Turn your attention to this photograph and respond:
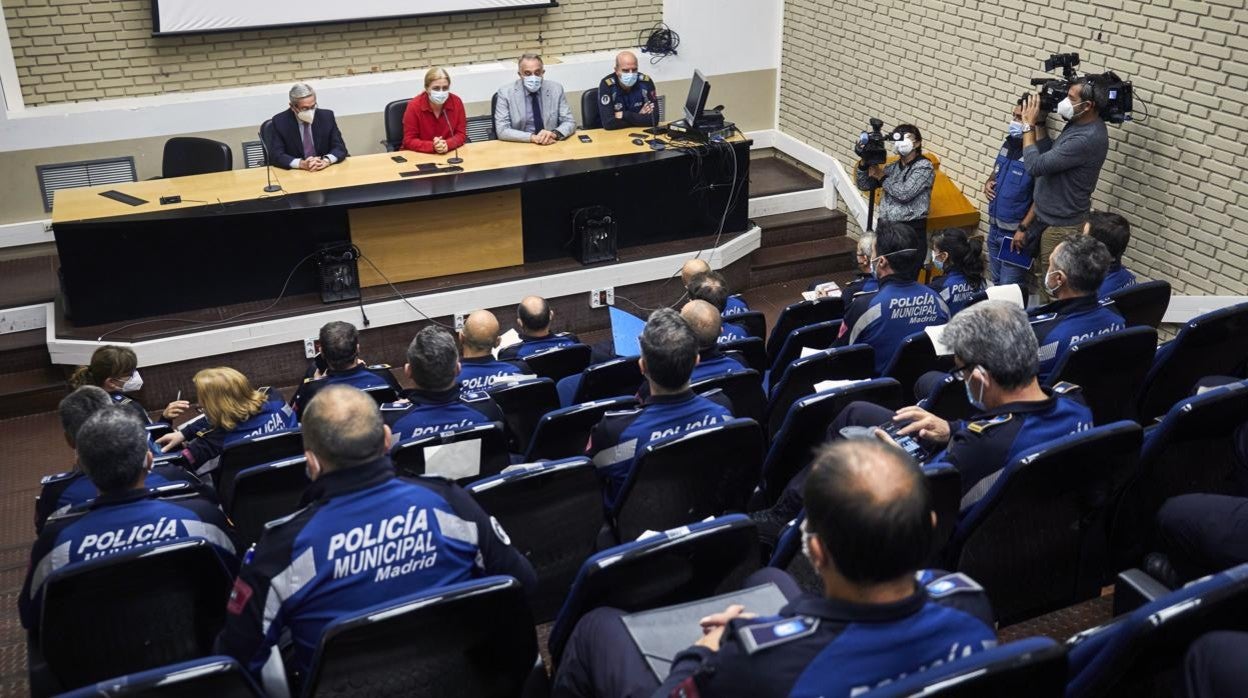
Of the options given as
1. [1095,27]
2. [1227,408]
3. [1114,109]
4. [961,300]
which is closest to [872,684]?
[1227,408]

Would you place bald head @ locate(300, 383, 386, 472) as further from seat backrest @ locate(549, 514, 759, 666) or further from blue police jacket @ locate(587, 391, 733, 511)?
blue police jacket @ locate(587, 391, 733, 511)

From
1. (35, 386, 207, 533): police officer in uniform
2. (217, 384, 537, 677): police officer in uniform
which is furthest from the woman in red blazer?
(217, 384, 537, 677): police officer in uniform

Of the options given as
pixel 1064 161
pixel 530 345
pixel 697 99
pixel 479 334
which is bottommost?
pixel 530 345

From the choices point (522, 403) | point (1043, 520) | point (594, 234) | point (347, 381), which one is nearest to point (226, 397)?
point (347, 381)

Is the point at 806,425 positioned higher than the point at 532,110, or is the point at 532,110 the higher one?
the point at 532,110

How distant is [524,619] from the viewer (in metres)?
2.28

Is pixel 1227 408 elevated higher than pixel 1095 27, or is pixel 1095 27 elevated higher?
pixel 1095 27

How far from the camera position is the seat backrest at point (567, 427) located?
3.56m

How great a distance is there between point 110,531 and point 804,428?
2075 mm

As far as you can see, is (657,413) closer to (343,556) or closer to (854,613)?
(343,556)

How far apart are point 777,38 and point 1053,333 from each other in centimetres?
577

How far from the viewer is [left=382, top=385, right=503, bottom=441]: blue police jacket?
3564 millimetres

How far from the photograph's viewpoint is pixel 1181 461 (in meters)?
3.03

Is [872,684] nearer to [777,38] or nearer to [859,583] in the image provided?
[859,583]
